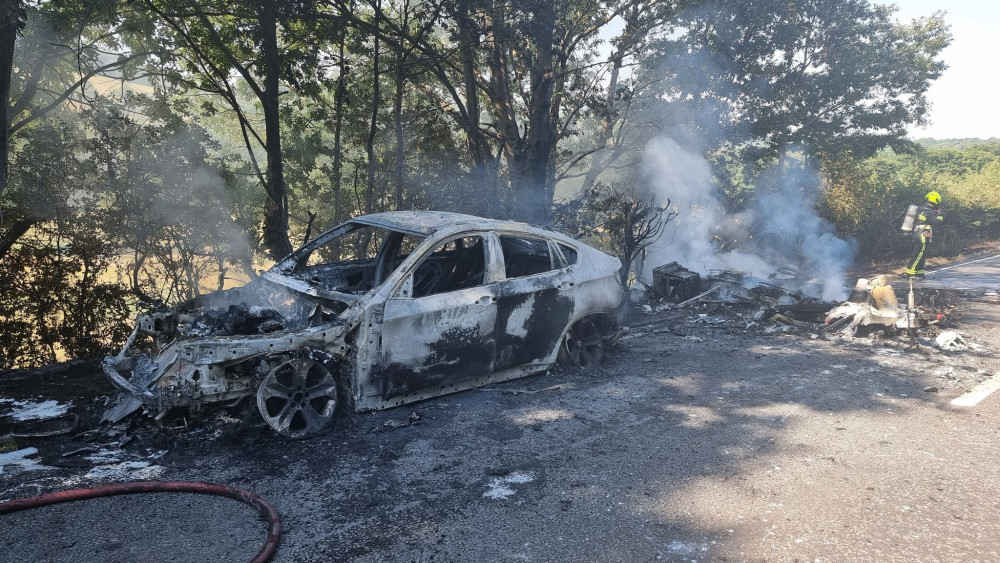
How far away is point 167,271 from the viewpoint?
397 inches

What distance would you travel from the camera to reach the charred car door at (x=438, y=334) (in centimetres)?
455

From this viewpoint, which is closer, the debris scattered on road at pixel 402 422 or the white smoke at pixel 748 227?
the debris scattered on road at pixel 402 422

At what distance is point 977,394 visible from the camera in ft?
18.8

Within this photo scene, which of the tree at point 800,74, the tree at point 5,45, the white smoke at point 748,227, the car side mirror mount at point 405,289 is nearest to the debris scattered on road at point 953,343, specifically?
the car side mirror mount at point 405,289

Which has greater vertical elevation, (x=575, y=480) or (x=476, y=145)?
(x=476, y=145)

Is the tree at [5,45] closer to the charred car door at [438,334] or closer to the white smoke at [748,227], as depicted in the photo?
the charred car door at [438,334]

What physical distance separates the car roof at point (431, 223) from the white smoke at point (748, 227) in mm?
10679

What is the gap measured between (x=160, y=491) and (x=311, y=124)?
39.9 ft

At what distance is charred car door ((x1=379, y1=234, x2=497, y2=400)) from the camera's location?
455cm

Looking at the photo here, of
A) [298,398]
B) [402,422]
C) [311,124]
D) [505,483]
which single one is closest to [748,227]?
[311,124]

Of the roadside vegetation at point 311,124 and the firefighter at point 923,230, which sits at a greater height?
the roadside vegetation at point 311,124

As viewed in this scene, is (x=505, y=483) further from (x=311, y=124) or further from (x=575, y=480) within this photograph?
(x=311, y=124)

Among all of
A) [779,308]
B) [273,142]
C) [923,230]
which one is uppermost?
[273,142]

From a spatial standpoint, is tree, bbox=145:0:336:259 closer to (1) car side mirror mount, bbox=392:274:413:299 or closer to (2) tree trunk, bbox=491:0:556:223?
(2) tree trunk, bbox=491:0:556:223
